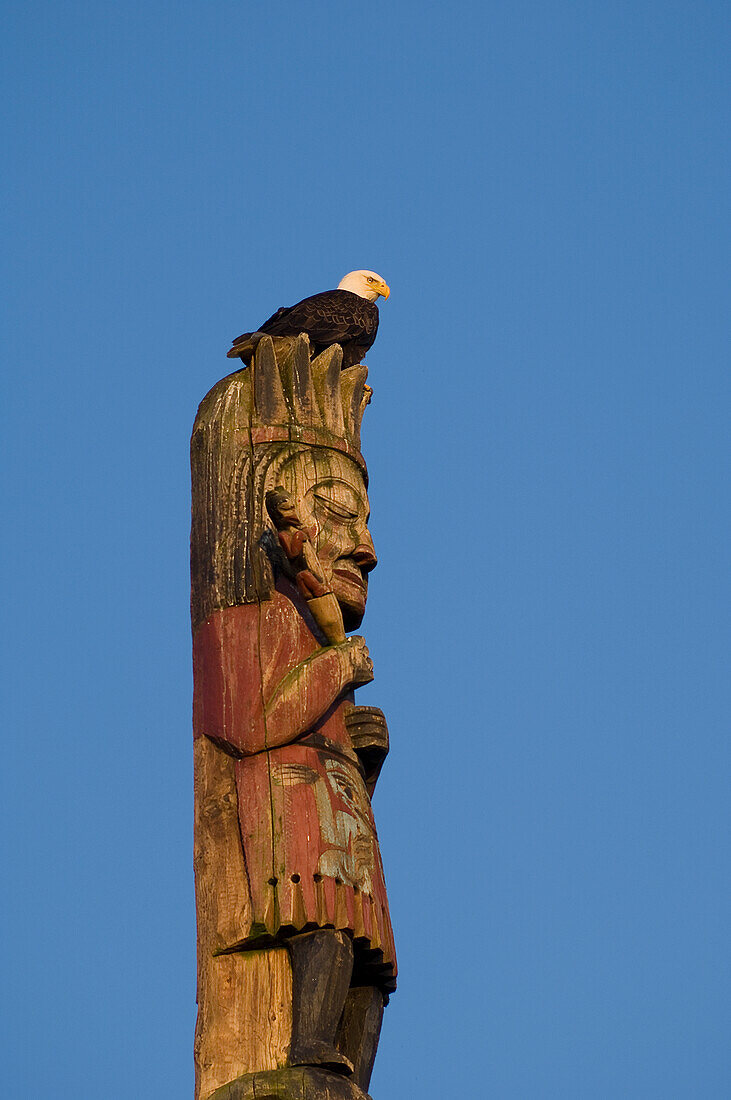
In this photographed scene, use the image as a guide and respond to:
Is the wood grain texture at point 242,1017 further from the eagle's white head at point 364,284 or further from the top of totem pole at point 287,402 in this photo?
the eagle's white head at point 364,284

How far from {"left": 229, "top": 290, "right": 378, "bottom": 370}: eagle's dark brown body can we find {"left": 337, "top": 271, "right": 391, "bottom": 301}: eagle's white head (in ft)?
7.72

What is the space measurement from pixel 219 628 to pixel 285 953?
72.8 inches

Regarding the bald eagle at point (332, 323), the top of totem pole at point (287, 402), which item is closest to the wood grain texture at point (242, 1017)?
the top of totem pole at point (287, 402)

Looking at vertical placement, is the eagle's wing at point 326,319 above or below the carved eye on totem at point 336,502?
above

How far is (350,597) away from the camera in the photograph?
10086mm

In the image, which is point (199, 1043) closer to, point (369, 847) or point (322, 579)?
point (369, 847)

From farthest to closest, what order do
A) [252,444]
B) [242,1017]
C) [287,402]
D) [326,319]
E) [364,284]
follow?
[364,284], [326,319], [287,402], [252,444], [242,1017]

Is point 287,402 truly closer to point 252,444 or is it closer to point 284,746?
point 252,444

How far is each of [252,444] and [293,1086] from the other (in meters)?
3.78

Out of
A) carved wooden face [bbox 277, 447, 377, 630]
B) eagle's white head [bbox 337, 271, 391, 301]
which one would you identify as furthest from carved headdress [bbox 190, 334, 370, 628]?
eagle's white head [bbox 337, 271, 391, 301]

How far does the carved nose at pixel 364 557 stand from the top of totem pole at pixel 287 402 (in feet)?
2.16

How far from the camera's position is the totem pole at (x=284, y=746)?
8.55m

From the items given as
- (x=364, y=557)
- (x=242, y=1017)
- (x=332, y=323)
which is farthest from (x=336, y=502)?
(x=242, y=1017)

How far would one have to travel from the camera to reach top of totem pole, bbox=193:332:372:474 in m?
10.3
